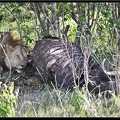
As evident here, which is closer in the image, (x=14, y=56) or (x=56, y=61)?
(x=56, y=61)

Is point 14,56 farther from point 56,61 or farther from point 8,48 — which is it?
point 56,61

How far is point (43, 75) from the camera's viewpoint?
3445mm

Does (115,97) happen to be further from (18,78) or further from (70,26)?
(70,26)

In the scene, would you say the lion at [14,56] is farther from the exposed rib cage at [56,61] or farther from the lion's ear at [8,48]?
the exposed rib cage at [56,61]

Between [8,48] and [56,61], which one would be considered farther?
[8,48]

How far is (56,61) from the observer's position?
3.43 m

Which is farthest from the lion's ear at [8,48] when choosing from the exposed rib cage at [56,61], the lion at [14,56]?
the exposed rib cage at [56,61]

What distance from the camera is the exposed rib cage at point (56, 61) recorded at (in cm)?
328

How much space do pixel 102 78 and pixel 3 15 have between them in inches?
70.4

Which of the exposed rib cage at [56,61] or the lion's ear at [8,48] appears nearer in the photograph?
the exposed rib cage at [56,61]

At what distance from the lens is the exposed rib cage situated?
3275 millimetres

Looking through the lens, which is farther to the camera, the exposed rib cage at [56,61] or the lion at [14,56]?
the lion at [14,56]

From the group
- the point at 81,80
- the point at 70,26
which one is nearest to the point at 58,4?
the point at 70,26

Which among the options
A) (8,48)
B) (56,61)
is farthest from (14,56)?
(56,61)
